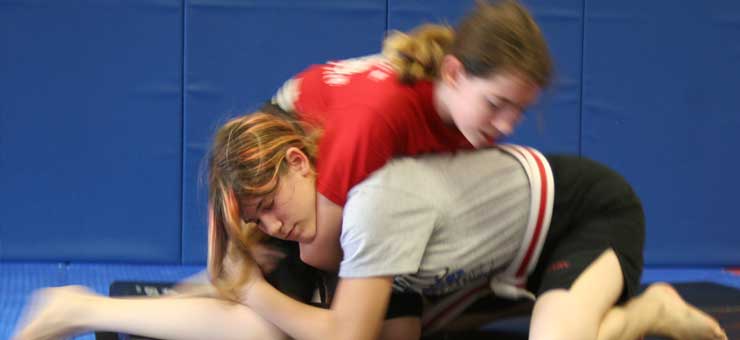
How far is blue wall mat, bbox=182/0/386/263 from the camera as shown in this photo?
249 cm

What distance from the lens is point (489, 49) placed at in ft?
4.18

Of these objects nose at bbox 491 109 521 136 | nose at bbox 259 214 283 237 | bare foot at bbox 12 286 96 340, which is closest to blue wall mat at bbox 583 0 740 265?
nose at bbox 491 109 521 136

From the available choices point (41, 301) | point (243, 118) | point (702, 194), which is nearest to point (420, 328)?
point (243, 118)

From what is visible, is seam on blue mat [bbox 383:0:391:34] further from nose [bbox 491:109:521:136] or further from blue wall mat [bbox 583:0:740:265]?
nose [bbox 491:109:521:136]

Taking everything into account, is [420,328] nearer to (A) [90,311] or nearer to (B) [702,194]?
(A) [90,311]

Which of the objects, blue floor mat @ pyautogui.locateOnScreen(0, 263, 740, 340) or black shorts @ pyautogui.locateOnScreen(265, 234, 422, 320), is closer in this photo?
black shorts @ pyautogui.locateOnScreen(265, 234, 422, 320)

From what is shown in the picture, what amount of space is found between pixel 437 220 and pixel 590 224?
0.34 metres

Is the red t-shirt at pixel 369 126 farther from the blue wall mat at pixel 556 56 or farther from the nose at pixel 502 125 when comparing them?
the blue wall mat at pixel 556 56

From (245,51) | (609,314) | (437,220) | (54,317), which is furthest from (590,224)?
(245,51)

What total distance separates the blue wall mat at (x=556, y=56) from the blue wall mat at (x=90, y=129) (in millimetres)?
691

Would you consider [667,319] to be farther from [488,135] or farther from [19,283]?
[19,283]

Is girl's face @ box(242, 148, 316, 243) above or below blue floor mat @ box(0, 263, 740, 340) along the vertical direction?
above

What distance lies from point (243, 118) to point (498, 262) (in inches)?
18.5

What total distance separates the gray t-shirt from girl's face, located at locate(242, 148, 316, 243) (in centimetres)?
7
